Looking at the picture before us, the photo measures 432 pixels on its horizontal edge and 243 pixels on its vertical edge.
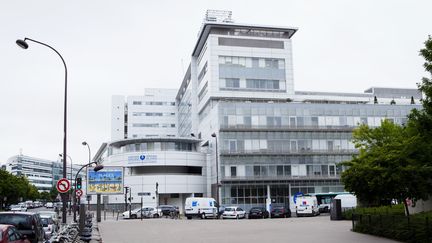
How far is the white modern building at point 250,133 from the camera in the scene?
234ft

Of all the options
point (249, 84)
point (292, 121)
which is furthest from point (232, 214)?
point (249, 84)

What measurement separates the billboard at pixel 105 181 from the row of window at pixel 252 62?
1454 inches

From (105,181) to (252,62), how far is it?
40.7 meters

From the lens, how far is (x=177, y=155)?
79.4m

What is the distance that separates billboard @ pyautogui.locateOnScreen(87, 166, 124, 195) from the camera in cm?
4719

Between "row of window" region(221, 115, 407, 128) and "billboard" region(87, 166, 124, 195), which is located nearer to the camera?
"billboard" region(87, 166, 124, 195)

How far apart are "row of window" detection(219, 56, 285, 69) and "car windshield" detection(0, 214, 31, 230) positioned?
64.1m

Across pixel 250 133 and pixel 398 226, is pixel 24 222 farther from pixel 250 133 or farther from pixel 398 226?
pixel 250 133

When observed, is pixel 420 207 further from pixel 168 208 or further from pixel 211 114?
pixel 211 114

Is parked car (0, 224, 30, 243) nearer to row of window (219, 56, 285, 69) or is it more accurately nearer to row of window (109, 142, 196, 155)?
row of window (109, 142, 196, 155)

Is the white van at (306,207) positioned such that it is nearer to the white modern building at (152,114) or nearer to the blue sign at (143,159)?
the blue sign at (143,159)

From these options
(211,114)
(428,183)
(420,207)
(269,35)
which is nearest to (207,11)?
(269,35)

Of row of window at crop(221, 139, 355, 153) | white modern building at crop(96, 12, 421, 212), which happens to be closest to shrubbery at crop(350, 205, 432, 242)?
white modern building at crop(96, 12, 421, 212)

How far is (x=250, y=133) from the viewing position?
7181 cm
